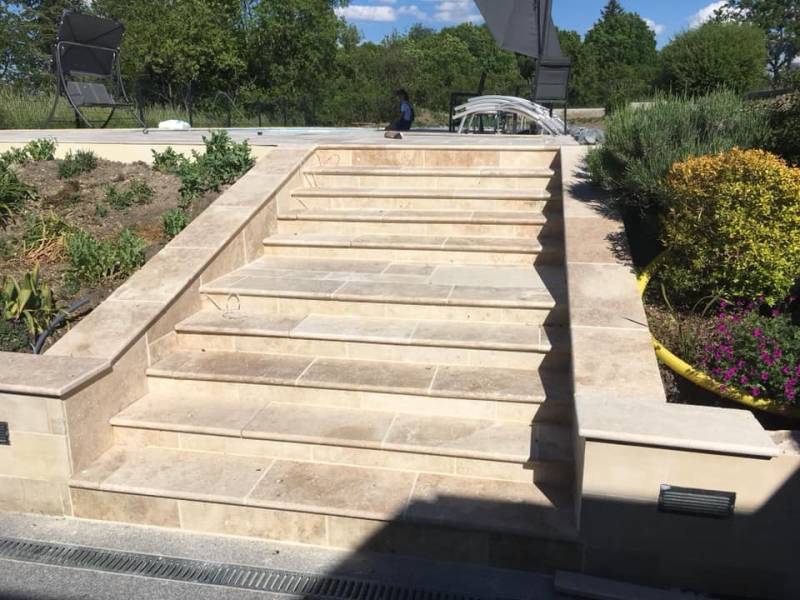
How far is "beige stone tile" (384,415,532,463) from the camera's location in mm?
3150

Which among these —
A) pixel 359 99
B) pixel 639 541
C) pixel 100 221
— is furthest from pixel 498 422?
pixel 359 99

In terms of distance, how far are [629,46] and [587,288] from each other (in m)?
67.8

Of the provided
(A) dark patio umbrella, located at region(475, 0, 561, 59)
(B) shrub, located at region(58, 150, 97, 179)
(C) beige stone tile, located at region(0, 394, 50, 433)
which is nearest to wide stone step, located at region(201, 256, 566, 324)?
(C) beige stone tile, located at region(0, 394, 50, 433)

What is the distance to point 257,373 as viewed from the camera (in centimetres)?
371

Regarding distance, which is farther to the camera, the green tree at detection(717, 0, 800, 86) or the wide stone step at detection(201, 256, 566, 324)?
the green tree at detection(717, 0, 800, 86)

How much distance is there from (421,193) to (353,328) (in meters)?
2.02

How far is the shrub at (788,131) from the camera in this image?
417cm

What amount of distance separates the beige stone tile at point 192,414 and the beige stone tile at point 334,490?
0.36 metres

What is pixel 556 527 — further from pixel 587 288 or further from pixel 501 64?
pixel 501 64

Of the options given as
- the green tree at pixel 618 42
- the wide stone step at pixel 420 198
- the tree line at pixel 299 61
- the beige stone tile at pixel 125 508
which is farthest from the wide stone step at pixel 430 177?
the green tree at pixel 618 42

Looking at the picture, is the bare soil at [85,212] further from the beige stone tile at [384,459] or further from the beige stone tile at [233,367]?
the beige stone tile at [384,459]

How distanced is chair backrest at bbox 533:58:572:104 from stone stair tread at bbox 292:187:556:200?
4.52m

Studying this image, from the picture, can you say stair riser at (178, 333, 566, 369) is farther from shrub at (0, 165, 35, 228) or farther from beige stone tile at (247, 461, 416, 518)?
shrub at (0, 165, 35, 228)

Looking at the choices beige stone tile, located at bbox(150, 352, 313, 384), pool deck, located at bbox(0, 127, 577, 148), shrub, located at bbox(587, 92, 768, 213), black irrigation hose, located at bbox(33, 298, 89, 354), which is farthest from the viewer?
pool deck, located at bbox(0, 127, 577, 148)
